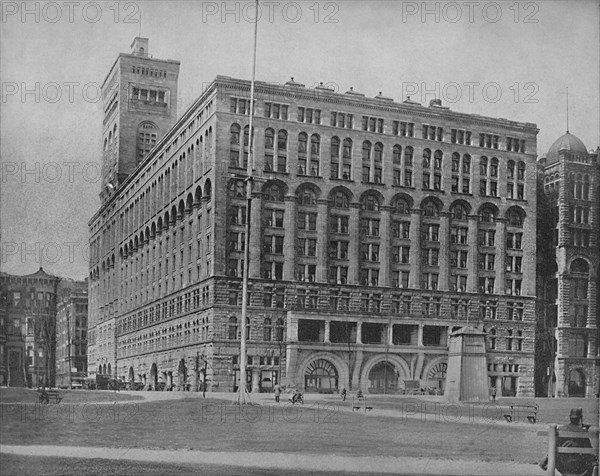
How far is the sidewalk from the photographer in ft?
49.4

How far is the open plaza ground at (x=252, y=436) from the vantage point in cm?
1502

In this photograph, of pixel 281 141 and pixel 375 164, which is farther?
pixel 375 164

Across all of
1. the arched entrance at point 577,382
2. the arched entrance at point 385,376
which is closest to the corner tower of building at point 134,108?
the arched entrance at point 385,376

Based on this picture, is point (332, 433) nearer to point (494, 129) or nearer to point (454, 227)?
point (454, 227)

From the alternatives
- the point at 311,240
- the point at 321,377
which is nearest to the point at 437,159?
the point at 311,240

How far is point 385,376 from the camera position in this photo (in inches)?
767

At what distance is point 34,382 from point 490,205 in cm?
1043

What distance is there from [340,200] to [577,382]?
21.9ft

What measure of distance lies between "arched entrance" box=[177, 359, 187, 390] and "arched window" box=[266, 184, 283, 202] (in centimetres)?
401

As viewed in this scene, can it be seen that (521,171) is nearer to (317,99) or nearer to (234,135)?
(317,99)

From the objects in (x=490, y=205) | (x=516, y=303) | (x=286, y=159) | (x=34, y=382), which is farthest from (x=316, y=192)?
(x=34, y=382)

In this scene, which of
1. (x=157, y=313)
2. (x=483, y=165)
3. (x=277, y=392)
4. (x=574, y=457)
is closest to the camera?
(x=574, y=457)

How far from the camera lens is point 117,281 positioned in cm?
1873

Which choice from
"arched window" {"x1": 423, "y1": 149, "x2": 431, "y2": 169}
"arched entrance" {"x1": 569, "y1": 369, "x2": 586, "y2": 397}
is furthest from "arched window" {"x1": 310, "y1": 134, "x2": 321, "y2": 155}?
"arched entrance" {"x1": 569, "y1": 369, "x2": 586, "y2": 397}
